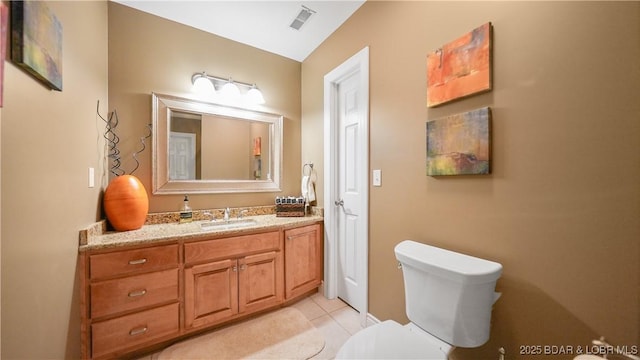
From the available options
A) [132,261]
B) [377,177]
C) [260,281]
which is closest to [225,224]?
[260,281]

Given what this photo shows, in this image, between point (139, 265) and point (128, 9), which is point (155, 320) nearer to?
point (139, 265)

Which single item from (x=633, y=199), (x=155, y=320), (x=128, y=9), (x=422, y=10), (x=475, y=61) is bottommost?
(x=155, y=320)

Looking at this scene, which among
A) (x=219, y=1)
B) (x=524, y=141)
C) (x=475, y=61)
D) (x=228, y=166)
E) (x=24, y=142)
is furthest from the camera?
(x=228, y=166)

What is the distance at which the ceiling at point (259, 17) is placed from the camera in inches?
72.2

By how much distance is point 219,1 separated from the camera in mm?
1808

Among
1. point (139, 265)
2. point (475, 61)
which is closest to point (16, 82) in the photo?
point (139, 265)

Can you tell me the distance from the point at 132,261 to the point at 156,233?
0.22m

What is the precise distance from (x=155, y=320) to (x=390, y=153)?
1.95 meters

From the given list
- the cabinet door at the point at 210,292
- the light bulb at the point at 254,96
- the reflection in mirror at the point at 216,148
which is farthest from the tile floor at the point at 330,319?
the light bulb at the point at 254,96

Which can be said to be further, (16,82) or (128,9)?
(128,9)

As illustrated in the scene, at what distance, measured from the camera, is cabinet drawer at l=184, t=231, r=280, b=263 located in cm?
164

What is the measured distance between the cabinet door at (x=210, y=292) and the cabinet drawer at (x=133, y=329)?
0.11m

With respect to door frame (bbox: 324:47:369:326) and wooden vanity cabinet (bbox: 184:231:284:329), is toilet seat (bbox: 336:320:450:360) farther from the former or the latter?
wooden vanity cabinet (bbox: 184:231:284:329)

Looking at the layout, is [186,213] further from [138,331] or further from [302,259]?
[302,259]
